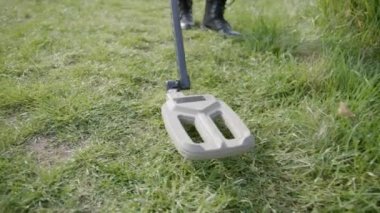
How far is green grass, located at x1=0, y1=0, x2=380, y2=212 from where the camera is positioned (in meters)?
0.94

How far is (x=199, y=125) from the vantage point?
1088mm

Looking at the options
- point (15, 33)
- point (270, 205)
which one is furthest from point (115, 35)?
point (270, 205)

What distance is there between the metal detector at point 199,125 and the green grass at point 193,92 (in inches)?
3.4

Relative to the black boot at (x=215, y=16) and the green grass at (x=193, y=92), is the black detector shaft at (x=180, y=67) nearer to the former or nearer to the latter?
the green grass at (x=193, y=92)

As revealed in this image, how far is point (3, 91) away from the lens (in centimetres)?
143

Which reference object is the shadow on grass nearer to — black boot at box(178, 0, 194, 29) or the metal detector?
the metal detector

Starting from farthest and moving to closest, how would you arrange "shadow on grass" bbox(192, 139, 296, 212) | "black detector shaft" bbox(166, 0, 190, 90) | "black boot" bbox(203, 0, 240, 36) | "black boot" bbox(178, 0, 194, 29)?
"black boot" bbox(178, 0, 194, 29) → "black boot" bbox(203, 0, 240, 36) → "black detector shaft" bbox(166, 0, 190, 90) → "shadow on grass" bbox(192, 139, 296, 212)

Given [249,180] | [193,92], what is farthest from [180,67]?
[249,180]

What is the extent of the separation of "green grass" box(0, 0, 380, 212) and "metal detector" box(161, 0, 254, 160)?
0.09m

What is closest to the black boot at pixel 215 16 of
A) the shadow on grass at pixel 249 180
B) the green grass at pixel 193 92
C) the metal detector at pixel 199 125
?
the green grass at pixel 193 92

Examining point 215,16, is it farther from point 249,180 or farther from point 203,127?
point 249,180

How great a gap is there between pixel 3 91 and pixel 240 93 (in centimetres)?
92

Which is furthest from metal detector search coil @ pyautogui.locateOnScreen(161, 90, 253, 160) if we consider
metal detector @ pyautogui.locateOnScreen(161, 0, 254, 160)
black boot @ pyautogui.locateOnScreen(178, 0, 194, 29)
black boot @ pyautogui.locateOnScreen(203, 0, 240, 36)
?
black boot @ pyautogui.locateOnScreen(178, 0, 194, 29)

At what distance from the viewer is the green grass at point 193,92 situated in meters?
0.94
